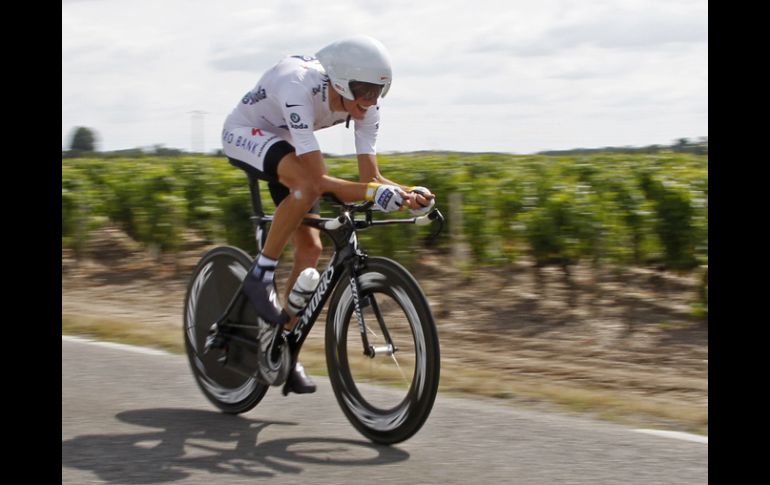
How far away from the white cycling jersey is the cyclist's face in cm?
7

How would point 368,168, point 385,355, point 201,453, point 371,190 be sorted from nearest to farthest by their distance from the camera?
point 371,190 → point 201,453 → point 385,355 → point 368,168

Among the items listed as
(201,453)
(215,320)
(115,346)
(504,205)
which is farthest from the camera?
(504,205)

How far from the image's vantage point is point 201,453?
18.0ft

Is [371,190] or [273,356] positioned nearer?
[371,190]

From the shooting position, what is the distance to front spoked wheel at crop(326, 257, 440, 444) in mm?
5344

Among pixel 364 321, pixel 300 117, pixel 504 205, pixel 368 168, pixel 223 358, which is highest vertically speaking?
pixel 300 117

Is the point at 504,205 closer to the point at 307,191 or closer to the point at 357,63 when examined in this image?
the point at 307,191

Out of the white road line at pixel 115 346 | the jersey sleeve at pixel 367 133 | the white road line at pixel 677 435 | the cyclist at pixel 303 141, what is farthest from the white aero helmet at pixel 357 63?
the white road line at pixel 115 346

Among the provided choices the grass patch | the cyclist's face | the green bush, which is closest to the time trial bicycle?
the cyclist's face

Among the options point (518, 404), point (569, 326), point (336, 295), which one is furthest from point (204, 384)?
point (569, 326)

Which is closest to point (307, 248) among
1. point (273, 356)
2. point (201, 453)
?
point (273, 356)

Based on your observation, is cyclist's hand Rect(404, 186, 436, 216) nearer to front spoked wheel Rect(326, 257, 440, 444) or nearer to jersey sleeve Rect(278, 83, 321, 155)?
front spoked wheel Rect(326, 257, 440, 444)

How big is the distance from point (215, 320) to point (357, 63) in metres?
2.09

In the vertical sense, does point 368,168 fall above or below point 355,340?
above
